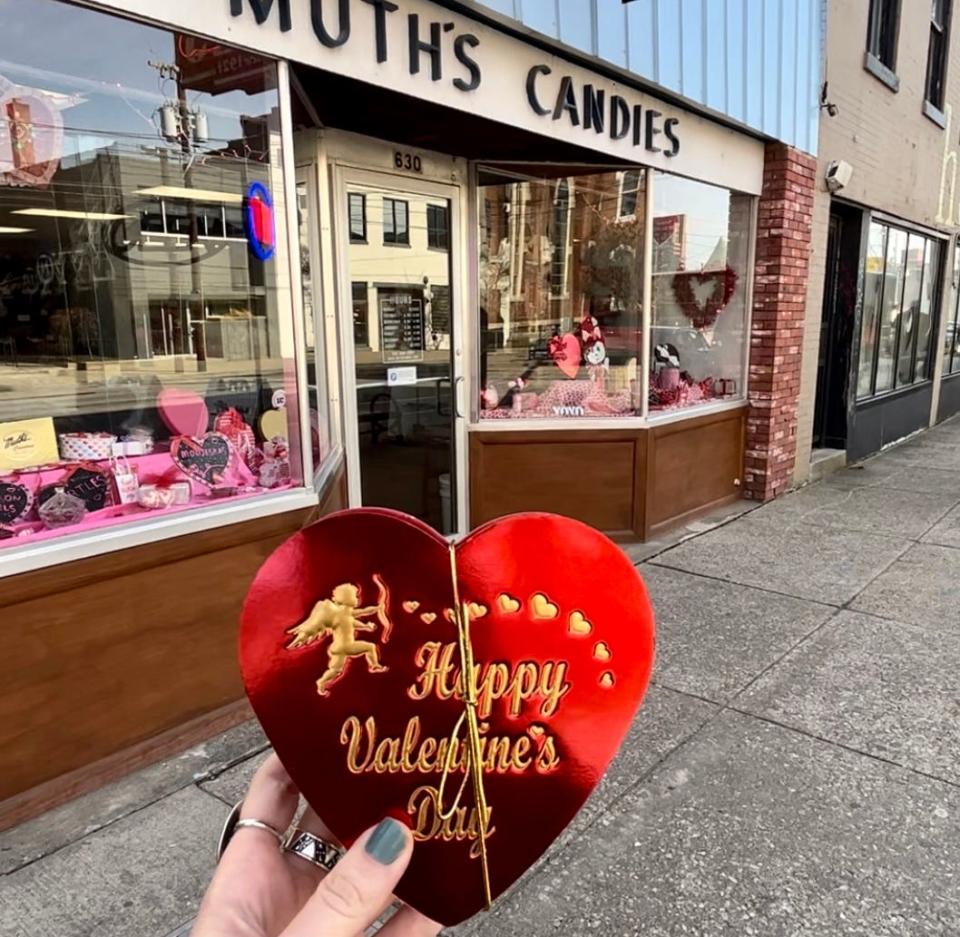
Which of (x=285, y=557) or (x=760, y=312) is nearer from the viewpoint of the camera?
(x=285, y=557)

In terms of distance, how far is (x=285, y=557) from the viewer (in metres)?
1.00

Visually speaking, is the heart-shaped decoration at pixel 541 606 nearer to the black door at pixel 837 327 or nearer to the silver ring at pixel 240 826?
the silver ring at pixel 240 826

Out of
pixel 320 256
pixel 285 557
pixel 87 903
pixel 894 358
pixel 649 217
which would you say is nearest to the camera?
pixel 285 557

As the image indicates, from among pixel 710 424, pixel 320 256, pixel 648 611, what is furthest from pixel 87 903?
pixel 710 424

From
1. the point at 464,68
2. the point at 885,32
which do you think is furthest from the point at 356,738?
the point at 885,32

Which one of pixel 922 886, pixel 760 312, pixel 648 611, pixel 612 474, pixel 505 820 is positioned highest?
pixel 760 312

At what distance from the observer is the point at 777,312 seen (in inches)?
239

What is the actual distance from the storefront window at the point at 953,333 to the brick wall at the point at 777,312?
5288 mm

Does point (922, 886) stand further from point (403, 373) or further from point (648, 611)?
point (403, 373)

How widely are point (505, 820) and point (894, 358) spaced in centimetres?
928

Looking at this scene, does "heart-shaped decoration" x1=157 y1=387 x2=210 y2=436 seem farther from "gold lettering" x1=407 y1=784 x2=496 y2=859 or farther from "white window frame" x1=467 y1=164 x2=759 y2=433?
"gold lettering" x1=407 y1=784 x2=496 y2=859

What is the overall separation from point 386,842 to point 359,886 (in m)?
0.06

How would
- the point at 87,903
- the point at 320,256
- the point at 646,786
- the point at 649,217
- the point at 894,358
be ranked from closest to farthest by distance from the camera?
the point at 87,903, the point at 646,786, the point at 320,256, the point at 649,217, the point at 894,358

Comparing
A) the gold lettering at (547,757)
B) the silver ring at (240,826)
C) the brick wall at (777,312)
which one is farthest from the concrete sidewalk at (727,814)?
the brick wall at (777,312)
